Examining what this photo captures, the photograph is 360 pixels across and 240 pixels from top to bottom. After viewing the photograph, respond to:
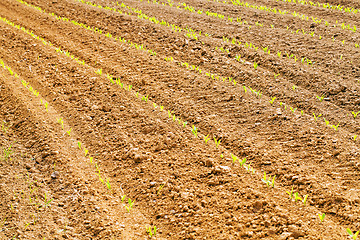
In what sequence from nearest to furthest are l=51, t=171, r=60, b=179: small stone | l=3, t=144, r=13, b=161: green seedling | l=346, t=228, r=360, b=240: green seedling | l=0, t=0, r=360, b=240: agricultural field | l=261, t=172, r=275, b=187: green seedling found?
l=346, t=228, r=360, b=240: green seedling, l=0, t=0, r=360, b=240: agricultural field, l=261, t=172, r=275, b=187: green seedling, l=51, t=171, r=60, b=179: small stone, l=3, t=144, r=13, b=161: green seedling

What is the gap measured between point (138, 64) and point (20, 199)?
2.80 m

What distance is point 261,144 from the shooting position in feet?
11.2

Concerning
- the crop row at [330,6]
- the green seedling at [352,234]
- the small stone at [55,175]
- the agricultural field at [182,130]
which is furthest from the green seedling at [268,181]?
the crop row at [330,6]

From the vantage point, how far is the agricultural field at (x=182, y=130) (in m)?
2.69

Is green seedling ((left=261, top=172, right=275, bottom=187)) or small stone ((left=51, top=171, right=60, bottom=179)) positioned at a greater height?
green seedling ((left=261, top=172, right=275, bottom=187))

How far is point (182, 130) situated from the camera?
367 cm

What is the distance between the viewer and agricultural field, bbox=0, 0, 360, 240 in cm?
269

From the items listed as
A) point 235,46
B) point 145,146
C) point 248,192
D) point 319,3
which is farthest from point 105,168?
point 319,3

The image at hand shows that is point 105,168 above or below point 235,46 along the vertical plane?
below

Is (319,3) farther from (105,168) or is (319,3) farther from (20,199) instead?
(20,199)

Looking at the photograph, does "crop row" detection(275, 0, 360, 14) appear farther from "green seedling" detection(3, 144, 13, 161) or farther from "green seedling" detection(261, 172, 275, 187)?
"green seedling" detection(3, 144, 13, 161)

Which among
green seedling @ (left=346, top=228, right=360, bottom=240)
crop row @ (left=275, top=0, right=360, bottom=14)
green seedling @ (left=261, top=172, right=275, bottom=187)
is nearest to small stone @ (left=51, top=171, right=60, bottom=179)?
green seedling @ (left=261, top=172, right=275, bottom=187)

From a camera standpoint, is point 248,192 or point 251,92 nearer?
point 248,192

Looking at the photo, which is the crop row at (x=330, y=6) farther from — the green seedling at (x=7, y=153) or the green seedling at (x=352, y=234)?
the green seedling at (x=7, y=153)
